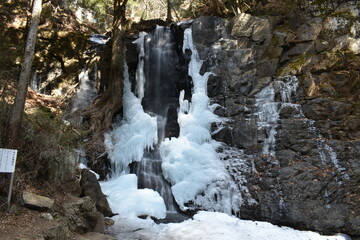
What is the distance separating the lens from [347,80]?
11055 millimetres

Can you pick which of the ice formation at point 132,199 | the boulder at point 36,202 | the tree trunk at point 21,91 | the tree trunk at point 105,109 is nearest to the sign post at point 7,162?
the boulder at point 36,202

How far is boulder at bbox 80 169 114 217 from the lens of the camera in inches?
327

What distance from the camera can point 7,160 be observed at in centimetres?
551

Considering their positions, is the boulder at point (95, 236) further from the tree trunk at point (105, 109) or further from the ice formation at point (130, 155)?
the tree trunk at point (105, 109)

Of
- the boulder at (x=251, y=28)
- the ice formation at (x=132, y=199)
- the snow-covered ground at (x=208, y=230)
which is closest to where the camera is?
the snow-covered ground at (x=208, y=230)

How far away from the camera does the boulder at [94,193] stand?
8297 millimetres

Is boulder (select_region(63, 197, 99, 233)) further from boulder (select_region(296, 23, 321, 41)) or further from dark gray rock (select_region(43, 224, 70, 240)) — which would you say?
boulder (select_region(296, 23, 321, 41))

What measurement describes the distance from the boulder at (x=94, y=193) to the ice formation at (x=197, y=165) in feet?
8.13

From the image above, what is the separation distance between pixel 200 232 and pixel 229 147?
163 inches

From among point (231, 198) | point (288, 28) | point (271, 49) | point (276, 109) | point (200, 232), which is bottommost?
point (200, 232)

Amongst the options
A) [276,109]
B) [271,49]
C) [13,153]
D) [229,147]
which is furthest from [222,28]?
[13,153]

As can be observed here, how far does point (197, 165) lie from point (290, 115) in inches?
151

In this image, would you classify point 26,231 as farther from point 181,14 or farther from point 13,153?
point 181,14

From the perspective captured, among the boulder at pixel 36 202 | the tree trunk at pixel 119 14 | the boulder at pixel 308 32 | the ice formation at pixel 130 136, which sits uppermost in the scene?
the tree trunk at pixel 119 14
